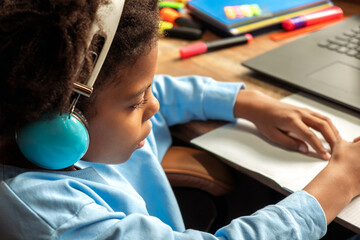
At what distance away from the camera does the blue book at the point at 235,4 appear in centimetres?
109

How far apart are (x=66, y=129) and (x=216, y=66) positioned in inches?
21.7

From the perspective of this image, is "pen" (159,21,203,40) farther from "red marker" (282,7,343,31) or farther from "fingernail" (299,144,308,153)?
"fingernail" (299,144,308,153)

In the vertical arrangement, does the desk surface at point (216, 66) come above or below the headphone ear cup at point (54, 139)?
below

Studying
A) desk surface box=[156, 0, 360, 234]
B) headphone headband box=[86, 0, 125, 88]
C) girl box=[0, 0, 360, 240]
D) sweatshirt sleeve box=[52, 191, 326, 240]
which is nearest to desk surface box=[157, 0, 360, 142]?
desk surface box=[156, 0, 360, 234]

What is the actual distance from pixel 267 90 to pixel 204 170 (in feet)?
0.75

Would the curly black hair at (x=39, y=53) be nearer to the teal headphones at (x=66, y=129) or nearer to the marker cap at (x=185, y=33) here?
the teal headphones at (x=66, y=129)

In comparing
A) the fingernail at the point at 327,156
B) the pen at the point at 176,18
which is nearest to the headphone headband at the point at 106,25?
the fingernail at the point at 327,156

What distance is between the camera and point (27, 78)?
447mm

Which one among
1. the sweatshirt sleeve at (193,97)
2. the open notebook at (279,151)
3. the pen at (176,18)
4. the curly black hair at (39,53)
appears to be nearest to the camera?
the curly black hair at (39,53)

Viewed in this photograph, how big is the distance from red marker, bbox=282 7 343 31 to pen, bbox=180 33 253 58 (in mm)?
110

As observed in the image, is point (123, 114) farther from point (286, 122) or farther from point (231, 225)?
point (286, 122)

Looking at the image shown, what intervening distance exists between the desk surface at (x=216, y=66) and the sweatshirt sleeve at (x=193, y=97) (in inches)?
0.7

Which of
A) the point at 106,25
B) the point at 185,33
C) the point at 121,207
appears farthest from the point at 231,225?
the point at 185,33

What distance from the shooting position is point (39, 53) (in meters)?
0.45
